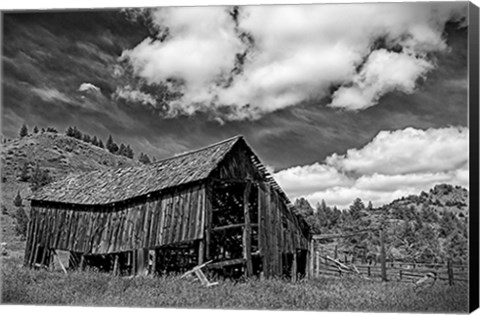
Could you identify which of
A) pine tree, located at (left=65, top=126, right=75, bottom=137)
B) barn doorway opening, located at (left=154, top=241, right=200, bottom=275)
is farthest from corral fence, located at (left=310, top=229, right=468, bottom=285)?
pine tree, located at (left=65, top=126, right=75, bottom=137)

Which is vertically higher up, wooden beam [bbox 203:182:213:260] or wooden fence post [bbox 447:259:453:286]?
wooden beam [bbox 203:182:213:260]

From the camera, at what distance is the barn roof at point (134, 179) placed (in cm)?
2106

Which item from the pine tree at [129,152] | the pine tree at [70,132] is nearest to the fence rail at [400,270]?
the pine tree at [129,152]

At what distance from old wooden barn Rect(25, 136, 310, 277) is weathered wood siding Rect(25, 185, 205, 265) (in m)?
0.03

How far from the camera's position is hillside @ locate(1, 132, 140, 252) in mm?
19453

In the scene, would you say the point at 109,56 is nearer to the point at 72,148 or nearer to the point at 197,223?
the point at 72,148

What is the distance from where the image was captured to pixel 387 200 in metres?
17.7

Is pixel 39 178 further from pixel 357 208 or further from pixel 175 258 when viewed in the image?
pixel 357 208

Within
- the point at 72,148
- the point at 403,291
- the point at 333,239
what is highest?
the point at 72,148

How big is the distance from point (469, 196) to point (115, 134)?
335 inches

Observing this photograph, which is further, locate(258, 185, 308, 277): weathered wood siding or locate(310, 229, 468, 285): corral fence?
locate(258, 185, 308, 277): weathered wood siding

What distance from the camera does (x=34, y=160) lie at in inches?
824

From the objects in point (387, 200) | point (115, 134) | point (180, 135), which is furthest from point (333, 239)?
point (115, 134)

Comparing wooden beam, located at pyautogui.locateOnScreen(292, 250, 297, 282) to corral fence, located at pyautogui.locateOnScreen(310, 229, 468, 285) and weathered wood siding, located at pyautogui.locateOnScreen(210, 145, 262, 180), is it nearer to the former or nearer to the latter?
corral fence, located at pyautogui.locateOnScreen(310, 229, 468, 285)
